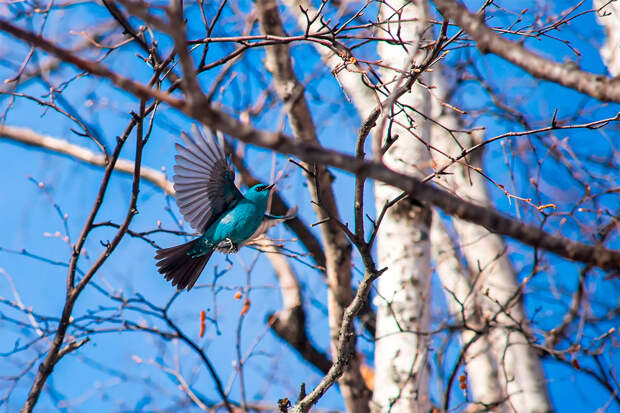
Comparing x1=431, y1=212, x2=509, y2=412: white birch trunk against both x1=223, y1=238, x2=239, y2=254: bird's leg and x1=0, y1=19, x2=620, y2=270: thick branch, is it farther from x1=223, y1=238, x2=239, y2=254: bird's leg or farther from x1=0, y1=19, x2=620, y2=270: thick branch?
x1=0, y1=19, x2=620, y2=270: thick branch

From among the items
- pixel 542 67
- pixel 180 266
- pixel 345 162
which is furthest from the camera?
pixel 180 266

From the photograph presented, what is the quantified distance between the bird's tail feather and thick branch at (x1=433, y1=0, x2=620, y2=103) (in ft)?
8.37

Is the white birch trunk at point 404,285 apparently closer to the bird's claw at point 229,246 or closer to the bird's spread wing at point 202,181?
the bird's claw at point 229,246

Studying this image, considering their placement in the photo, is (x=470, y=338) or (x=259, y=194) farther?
(x=470, y=338)

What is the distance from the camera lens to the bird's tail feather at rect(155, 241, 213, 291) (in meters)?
3.56

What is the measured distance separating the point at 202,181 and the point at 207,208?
10.2 inches

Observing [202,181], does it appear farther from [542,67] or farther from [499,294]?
[499,294]

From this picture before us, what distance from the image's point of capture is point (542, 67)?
52.8 inches

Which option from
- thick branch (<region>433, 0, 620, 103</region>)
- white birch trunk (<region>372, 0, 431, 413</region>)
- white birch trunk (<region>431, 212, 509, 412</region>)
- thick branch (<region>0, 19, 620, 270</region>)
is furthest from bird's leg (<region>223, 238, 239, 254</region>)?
thick branch (<region>0, 19, 620, 270</region>)

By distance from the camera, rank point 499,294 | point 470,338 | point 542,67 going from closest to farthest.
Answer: point 542,67 < point 470,338 < point 499,294

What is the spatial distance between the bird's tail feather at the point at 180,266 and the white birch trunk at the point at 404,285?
118 centimetres

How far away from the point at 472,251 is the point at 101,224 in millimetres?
3681

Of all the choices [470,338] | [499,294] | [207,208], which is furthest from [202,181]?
[499,294]

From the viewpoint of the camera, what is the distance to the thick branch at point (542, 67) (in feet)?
4.20
